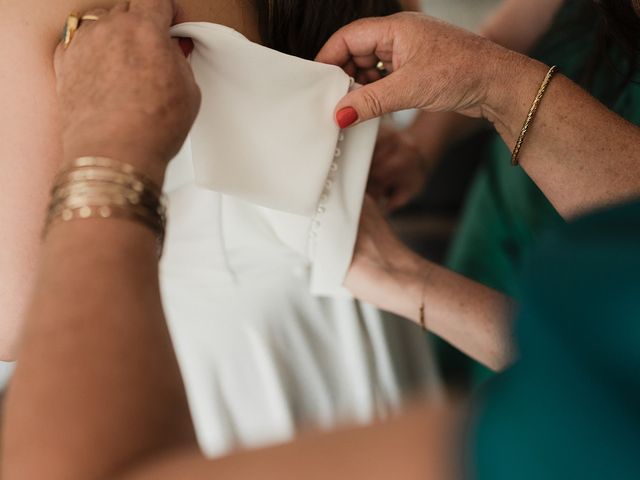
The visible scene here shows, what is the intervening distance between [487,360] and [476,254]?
261 mm

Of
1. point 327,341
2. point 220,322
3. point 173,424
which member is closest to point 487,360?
point 327,341

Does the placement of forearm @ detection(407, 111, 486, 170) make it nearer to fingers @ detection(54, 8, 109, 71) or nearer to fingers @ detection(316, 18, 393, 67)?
fingers @ detection(316, 18, 393, 67)

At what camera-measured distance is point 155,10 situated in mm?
491

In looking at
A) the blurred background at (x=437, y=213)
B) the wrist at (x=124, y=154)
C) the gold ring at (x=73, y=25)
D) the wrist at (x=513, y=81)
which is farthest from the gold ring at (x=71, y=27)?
the blurred background at (x=437, y=213)

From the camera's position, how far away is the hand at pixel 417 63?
0.59 meters

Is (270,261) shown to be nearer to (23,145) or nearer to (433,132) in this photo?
(23,145)

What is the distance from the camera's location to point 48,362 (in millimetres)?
343

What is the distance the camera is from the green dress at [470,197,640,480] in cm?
22

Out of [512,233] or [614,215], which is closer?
[614,215]

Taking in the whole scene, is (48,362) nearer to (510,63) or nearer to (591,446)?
(591,446)

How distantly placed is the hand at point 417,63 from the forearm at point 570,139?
0.02 m

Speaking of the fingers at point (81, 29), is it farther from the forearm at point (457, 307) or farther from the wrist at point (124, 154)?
the forearm at point (457, 307)

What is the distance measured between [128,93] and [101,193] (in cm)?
8

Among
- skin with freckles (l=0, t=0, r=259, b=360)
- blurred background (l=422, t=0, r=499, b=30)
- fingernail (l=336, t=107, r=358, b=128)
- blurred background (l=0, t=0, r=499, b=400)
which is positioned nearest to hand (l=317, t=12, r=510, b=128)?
fingernail (l=336, t=107, r=358, b=128)
